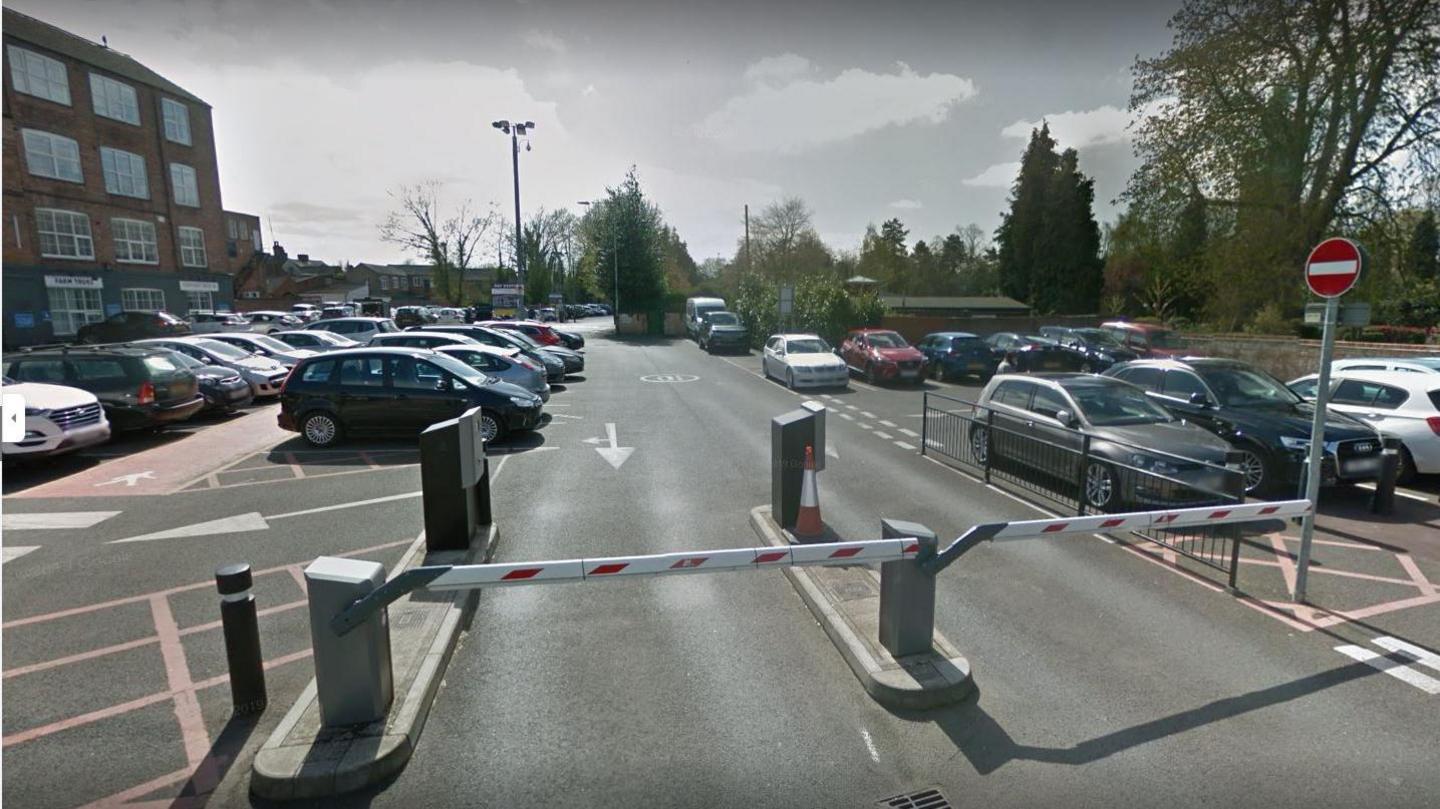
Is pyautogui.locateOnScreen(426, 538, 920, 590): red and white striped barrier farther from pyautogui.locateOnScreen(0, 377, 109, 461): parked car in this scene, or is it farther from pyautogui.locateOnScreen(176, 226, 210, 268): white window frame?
pyautogui.locateOnScreen(176, 226, 210, 268): white window frame

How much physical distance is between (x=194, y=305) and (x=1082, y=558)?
142ft

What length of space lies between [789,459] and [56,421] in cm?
1053

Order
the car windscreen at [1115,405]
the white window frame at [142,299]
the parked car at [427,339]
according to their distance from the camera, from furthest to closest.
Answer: the white window frame at [142,299], the parked car at [427,339], the car windscreen at [1115,405]

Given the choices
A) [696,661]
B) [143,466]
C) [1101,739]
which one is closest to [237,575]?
[696,661]

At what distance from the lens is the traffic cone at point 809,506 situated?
6.47 metres

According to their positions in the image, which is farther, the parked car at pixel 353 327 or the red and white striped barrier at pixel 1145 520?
the parked car at pixel 353 327

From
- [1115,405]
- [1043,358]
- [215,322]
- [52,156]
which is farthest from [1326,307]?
[52,156]

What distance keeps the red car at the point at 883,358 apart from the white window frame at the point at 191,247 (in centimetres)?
3456

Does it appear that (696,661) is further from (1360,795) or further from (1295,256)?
(1295,256)

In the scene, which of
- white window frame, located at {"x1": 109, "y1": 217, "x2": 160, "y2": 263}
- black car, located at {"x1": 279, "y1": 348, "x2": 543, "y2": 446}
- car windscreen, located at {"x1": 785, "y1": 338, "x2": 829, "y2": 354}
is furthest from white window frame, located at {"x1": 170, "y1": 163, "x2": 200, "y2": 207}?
car windscreen, located at {"x1": 785, "y1": 338, "x2": 829, "y2": 354}

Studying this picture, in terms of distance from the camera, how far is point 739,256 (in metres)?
60.6

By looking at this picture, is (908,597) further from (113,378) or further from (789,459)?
(113,378)

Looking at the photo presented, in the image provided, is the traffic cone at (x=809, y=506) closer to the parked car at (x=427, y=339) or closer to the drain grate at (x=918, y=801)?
the drain grate at (x=918, y=801)

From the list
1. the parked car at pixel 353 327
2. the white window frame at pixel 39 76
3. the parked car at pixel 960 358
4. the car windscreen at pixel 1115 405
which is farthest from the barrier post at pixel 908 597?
the white window frame at pixel 39 76
